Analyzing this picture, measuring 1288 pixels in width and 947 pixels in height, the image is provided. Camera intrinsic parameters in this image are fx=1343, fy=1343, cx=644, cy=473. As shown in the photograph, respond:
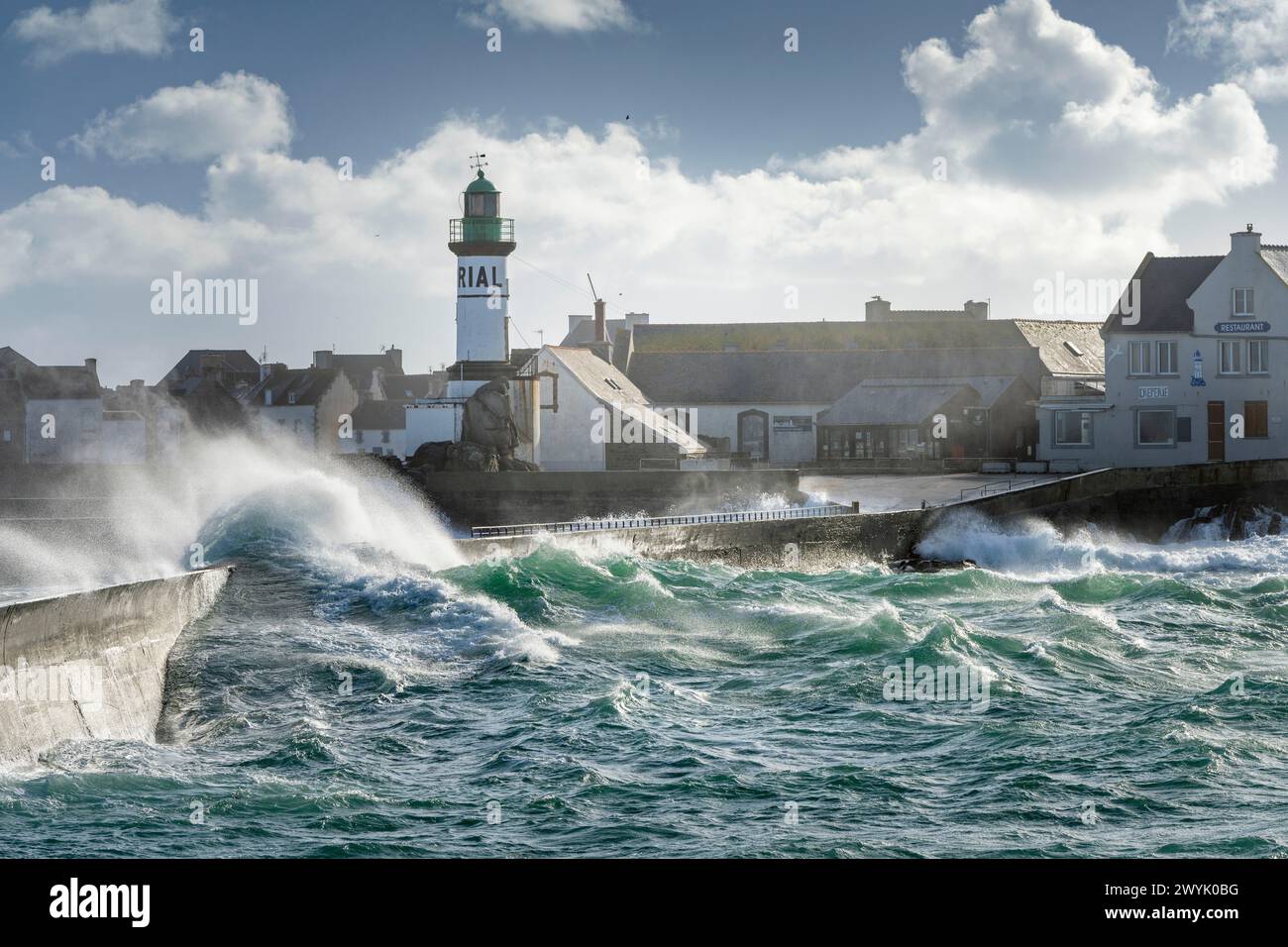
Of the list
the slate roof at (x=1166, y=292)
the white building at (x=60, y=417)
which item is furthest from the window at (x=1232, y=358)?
the white building at (x=60, y=417)

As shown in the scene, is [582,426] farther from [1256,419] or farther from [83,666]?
[83,666]

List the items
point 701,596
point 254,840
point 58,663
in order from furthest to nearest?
point 701,596, point 58,663, point 254,840

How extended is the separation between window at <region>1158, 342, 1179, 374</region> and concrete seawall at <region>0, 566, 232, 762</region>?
36220 millimetres

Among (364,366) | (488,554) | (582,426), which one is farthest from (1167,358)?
(364,366)

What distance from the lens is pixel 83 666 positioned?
1309cm

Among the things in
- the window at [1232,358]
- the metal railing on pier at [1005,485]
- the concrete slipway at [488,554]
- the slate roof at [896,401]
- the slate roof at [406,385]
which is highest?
the slate roof at [406,385]

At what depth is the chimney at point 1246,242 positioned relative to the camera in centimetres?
4303

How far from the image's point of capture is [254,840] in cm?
985

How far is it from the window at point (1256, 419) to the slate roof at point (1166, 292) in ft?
10.1

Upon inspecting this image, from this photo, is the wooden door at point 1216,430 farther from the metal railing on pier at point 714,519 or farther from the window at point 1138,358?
the metal railing on pier at point 714,519

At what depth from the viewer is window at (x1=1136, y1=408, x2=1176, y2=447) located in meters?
43.3
